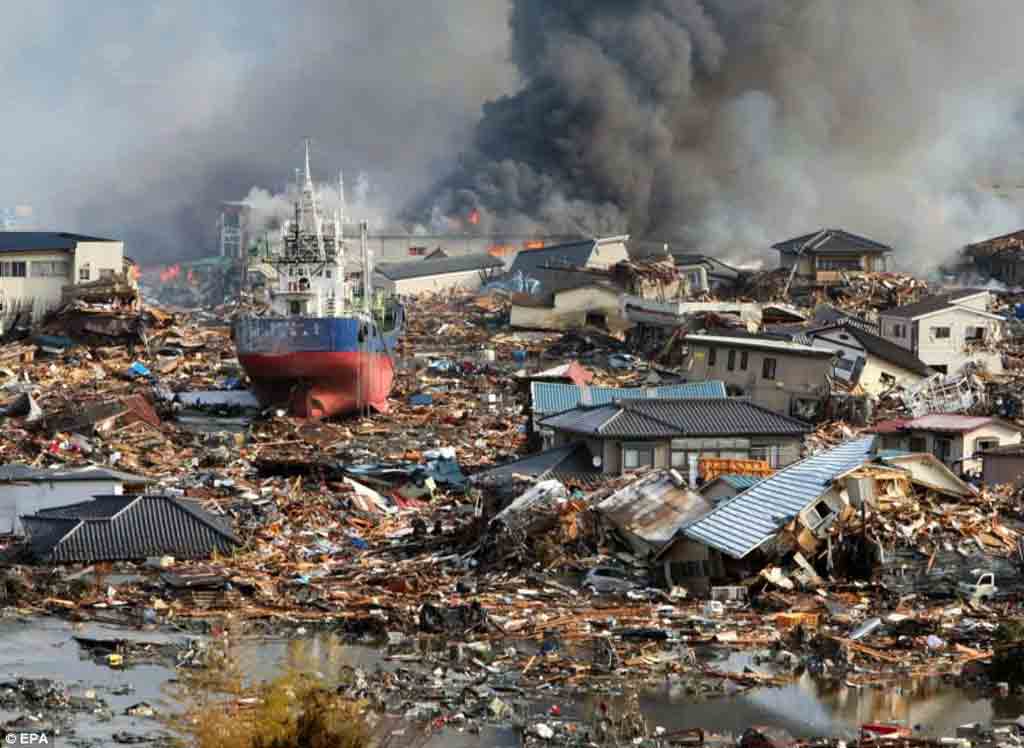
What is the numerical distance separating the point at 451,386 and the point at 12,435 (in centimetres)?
1088

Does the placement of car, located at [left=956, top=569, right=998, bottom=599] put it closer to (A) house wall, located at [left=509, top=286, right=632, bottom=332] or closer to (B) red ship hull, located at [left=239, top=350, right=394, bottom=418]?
(B) red ship hull, located at [left=239, top=350, right=394, bottom=418]

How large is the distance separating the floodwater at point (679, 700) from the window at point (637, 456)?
21.4 feet

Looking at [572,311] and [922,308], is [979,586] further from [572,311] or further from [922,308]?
[572,311]

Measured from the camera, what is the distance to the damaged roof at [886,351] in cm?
3512

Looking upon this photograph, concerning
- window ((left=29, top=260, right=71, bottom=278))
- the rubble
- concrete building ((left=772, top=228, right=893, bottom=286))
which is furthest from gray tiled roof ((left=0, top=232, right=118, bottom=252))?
concrete building ((left=772, top=228, right=893, bottom=286))

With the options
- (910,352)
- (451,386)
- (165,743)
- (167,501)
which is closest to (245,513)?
(167,501)

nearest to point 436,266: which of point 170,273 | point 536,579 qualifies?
point 170,273

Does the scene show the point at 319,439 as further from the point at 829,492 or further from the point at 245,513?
the point at 829,492

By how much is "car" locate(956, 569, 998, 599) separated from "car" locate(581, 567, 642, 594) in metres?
3.26

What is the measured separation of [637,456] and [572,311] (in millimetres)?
25011

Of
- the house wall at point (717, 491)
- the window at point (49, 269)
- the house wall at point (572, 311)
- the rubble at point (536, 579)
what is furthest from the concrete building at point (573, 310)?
the house wall at point (717, 491)

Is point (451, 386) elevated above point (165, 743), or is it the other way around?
point (451, 386)

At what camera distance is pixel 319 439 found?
32.9 meters

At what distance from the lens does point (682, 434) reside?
914 inches
